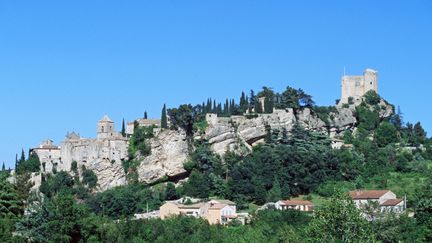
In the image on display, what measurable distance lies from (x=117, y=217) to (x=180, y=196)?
5352 millimetres

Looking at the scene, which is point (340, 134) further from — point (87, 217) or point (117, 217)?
point (87, 217)

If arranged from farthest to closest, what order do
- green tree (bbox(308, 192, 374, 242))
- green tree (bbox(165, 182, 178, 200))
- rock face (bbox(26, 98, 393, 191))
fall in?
rock face (bbox(26, 98, 393, 191)), green tree (bbox(165, 182, 178, 200)), green tree (bbox(308, 192, 374, 242))

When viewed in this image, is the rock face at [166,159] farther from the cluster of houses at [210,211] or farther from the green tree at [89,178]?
the cluster of houses at [210,211]

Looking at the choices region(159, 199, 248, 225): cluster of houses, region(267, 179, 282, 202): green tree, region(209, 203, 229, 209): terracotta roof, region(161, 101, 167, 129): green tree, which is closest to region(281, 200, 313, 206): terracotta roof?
region(267, 179, 282, 202): green tree

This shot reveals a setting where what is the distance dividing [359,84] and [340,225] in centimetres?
4723

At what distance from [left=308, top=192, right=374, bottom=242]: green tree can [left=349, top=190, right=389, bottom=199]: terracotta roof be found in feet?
74.0

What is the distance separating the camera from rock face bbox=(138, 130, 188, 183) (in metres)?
72.4

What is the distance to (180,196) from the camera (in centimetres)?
6919

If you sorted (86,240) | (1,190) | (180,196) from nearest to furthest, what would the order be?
1. (86,240)
2. (1,190)
3. (180,196)

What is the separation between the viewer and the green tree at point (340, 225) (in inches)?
1556

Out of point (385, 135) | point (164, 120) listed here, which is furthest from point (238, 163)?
point (385, 135)

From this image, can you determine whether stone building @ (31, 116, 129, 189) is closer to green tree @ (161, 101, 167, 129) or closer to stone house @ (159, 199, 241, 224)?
green tree @ (161, 101, 167, 129)

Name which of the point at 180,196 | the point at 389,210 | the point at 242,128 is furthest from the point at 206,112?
the point at 389,210

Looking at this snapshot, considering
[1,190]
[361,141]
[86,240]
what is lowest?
[86,240]
